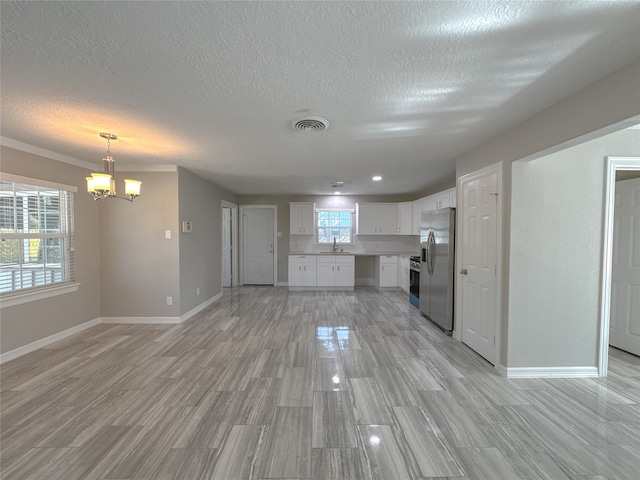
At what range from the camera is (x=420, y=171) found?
4312 millimetres

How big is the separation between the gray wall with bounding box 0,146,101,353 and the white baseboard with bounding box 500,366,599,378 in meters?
5.07

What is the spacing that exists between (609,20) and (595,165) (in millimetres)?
1746

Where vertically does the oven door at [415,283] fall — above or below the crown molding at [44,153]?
below

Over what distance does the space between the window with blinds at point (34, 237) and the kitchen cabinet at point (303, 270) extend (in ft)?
12.9

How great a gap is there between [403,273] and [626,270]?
3678 mm

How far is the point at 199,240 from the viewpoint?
471cm

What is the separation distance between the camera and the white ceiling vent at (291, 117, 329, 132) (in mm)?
2299

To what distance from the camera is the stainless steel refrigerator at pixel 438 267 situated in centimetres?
362

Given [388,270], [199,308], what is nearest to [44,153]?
[199,308]

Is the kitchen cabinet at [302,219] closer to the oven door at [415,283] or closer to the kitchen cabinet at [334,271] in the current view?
the kitchen cabinet at [334,271]

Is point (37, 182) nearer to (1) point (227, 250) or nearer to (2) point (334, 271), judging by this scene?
(1) point (227, 250)

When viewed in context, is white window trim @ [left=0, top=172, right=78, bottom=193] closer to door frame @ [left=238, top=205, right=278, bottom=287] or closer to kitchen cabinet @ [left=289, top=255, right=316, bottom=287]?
door frame @ [left=238, top=205, right=278, bottom=287]

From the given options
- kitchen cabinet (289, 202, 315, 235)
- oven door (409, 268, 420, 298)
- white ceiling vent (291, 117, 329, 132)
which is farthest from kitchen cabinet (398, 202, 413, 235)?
white ceiling vent (291, 117, 329, 132)

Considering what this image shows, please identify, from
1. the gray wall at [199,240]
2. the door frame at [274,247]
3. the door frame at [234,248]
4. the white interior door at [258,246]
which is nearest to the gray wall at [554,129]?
the gray wall at [199,240]
